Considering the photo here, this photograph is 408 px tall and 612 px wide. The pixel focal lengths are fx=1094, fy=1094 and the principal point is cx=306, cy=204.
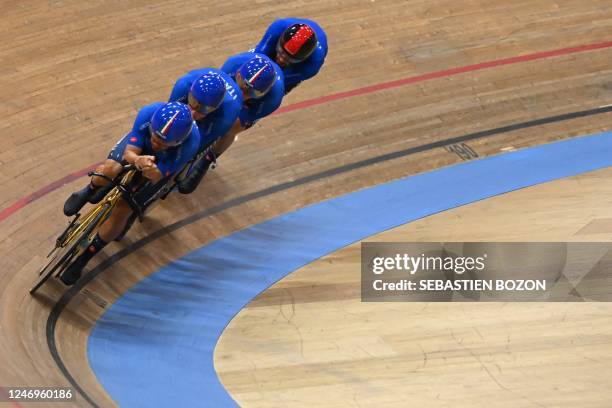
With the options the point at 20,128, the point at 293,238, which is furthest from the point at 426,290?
the point at 20,128

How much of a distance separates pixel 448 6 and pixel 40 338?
188 inches

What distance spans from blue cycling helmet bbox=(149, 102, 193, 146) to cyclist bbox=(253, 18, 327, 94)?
1.30 m

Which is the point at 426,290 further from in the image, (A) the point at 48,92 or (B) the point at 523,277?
(A) the point at 48,92

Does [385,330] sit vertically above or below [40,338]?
below

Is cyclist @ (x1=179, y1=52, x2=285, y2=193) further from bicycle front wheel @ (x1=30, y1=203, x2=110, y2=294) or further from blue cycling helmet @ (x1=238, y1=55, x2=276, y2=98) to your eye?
bicycle front wheel @ (x1=30, y1=203, x2=110, y2=294)

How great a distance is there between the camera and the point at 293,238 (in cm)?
698

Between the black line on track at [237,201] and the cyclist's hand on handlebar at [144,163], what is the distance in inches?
37.6

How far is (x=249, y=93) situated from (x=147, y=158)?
40.2 inches

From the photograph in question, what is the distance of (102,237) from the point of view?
621 centimetres

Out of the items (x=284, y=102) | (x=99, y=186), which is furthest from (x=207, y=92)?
(x=284, y=102)

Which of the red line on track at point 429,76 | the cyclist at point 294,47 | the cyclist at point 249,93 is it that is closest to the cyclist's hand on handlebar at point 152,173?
the cyclist at point 249,93

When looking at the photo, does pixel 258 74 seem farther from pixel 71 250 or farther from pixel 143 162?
pixel 71 250

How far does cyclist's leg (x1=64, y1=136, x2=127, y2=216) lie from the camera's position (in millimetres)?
6098

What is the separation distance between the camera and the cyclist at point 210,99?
612cm
